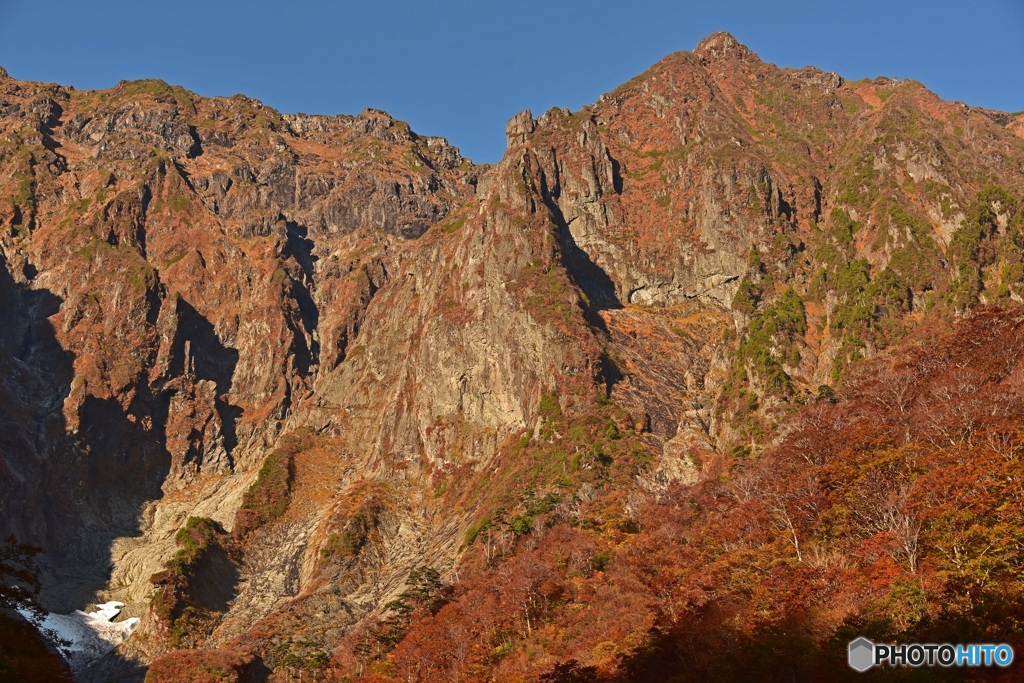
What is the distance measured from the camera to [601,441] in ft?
401

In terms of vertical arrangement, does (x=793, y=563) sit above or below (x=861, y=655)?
above

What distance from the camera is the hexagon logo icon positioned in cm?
3734

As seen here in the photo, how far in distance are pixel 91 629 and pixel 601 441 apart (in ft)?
333

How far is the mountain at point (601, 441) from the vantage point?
171 feet

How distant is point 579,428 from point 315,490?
224 feet

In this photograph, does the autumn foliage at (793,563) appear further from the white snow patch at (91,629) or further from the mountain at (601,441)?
the white snow patch at (91,629)

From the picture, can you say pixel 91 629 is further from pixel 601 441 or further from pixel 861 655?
pixel 861 655

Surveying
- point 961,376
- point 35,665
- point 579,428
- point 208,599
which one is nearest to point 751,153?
point 579,428

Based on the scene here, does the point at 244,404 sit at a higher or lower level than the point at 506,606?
higher

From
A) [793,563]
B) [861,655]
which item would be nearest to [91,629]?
[793,563]

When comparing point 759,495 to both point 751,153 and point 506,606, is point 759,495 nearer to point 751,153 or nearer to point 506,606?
point 506,606

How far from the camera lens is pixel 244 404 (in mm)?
199625

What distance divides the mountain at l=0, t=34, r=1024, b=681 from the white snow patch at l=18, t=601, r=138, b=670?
14.5 ft

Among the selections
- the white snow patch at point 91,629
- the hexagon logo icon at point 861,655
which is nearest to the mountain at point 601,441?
the hexagon logo icon at point 861,655
